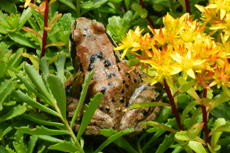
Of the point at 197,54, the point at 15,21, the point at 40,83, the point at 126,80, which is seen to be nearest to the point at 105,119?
the point at 126,80

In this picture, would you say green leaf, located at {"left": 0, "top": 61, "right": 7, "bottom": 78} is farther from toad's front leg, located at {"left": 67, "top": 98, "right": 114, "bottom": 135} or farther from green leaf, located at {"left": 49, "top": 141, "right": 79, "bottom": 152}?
green leaf, located at {"left": 49, "top": 141, "right": 79, "bottom": 152}

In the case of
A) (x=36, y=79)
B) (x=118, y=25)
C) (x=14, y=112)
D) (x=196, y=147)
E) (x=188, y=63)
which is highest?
(x=188, y=63)

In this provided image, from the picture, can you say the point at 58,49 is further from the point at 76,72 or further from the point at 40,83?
the point at 40,83

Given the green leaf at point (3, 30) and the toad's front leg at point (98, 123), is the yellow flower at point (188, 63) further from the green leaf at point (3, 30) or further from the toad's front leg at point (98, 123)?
the green leaf at point (3, 30)

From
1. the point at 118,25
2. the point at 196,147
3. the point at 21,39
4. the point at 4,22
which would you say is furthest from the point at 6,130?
the point at 118,25

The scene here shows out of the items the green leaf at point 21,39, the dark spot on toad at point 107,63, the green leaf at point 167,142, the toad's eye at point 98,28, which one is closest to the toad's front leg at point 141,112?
the green leaf at point 167,142

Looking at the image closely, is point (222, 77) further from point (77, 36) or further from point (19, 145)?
point (77, 36)
